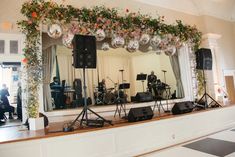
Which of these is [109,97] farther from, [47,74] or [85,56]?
[85,56]

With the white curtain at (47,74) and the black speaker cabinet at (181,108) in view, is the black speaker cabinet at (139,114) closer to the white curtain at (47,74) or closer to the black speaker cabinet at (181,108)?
the black speaker cabinet at (181,108)

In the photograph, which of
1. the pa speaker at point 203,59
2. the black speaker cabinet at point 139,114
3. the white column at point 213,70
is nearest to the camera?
the black speaker cabinet at point 139,114

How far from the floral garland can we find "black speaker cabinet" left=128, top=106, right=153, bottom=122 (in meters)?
1.79

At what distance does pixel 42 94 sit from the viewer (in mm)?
4422

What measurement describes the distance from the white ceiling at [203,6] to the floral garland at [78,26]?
0.85 m

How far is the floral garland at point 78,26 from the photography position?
4.06m

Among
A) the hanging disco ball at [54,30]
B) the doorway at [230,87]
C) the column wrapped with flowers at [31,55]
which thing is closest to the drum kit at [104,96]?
the doorway at [230,87]

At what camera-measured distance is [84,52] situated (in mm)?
3674

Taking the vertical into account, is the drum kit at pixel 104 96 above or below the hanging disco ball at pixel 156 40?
below

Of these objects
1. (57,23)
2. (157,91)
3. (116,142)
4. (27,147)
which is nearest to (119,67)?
(157,91)

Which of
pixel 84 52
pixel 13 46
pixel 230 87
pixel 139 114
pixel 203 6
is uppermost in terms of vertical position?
pixel 203 6

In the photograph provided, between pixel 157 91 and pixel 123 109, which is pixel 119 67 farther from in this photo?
pixel 123 109

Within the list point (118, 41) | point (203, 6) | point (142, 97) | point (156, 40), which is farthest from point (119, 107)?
point (203, 6)

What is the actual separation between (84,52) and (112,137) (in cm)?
158
